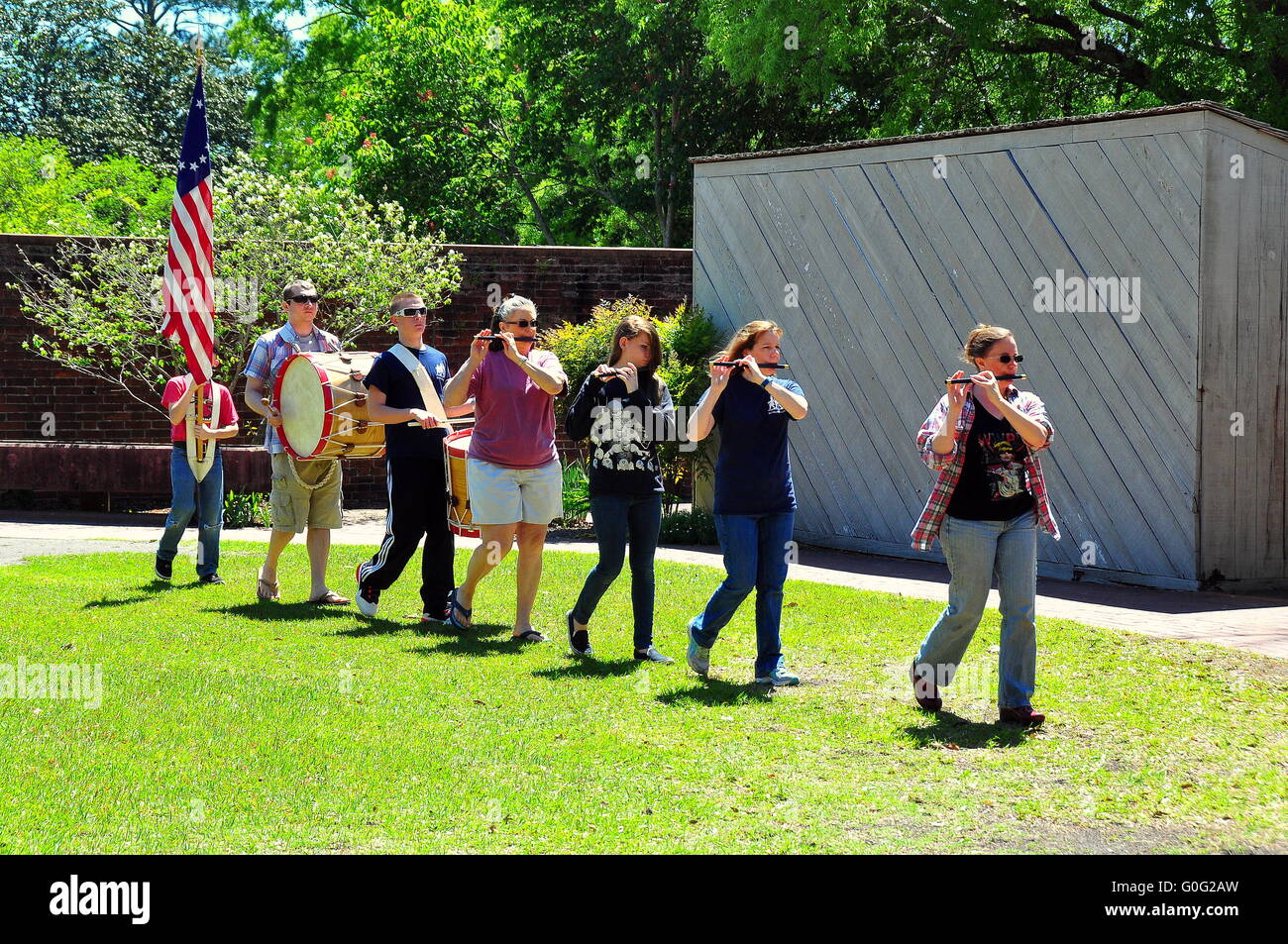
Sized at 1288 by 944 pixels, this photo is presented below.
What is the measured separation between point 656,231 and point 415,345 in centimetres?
1928

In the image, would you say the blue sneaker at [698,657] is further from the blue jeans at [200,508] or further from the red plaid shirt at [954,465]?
the blue jeans at [200,508]

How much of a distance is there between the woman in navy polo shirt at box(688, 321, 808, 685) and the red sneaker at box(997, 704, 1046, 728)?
4.11 ft

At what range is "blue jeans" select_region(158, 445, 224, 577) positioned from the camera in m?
10.5

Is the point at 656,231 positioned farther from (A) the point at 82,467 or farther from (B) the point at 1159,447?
(B) the point at 1159,447

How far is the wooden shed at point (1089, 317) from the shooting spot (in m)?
10.9

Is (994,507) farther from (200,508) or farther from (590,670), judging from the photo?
(200,508)

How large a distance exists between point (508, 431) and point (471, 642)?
4.35 feet

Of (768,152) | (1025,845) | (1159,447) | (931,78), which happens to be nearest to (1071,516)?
(1159,447)

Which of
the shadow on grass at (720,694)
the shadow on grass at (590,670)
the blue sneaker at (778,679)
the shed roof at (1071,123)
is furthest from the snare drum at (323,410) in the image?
the shed roof at (1071,123)

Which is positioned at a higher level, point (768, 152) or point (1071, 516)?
point (768, 152)

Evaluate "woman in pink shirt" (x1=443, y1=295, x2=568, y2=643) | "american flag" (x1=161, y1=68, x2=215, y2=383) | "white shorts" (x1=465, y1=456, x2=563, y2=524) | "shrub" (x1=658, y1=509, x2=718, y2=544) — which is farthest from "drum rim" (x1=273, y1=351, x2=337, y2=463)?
"shrub" (x1=658, y1=509, x2=718, y2=544)

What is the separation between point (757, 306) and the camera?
1431cm

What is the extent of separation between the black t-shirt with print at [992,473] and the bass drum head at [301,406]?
14.7 feet

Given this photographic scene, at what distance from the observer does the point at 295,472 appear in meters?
9.48
